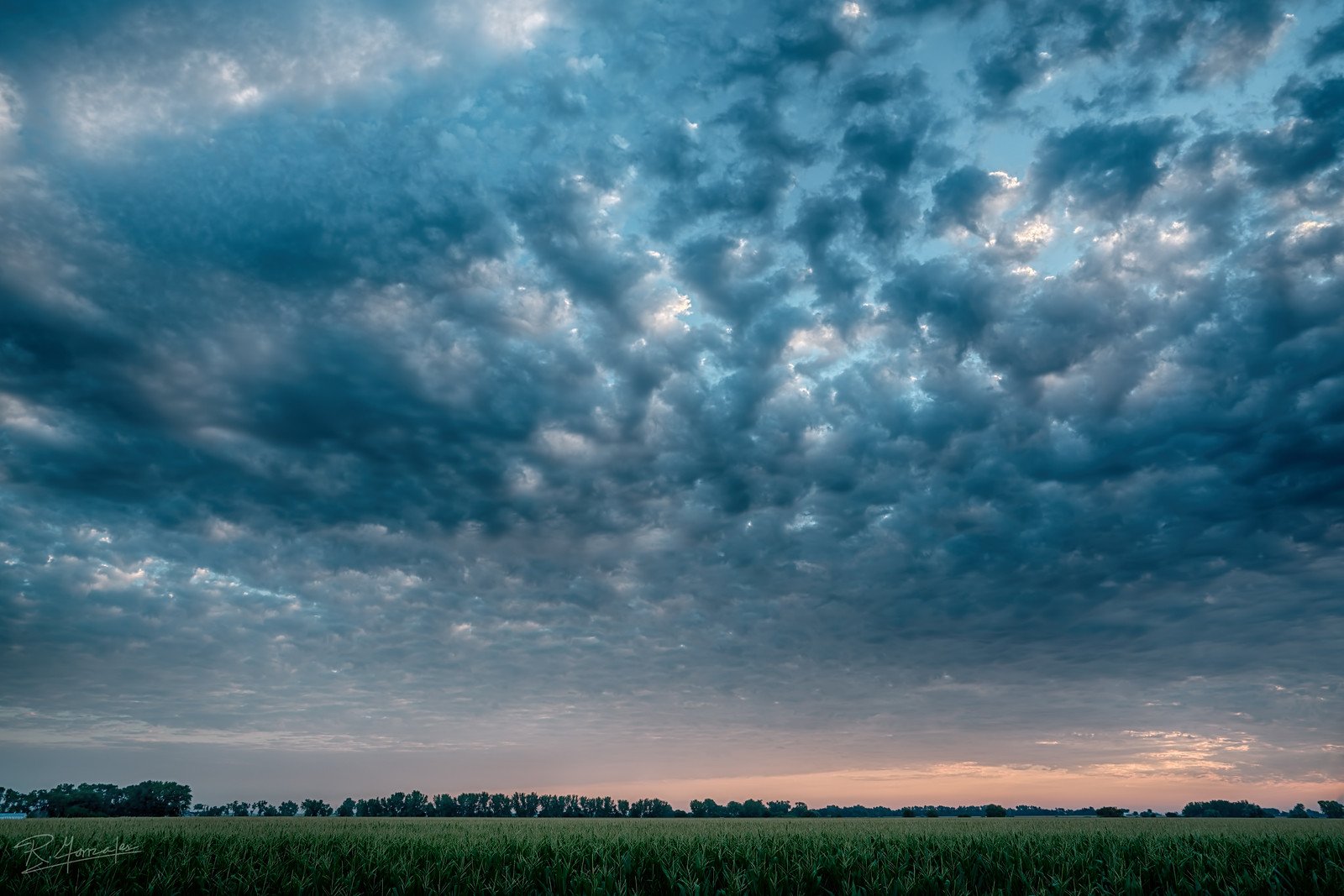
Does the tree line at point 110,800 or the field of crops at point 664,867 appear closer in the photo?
the field of crops at point 664,867

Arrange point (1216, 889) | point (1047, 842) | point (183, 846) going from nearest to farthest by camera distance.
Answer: point (1216, 889), point (183, 846), point (1047, 842)

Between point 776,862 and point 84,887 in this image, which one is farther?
point 776,862

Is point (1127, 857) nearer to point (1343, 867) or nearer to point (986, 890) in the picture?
point (1343, 867)

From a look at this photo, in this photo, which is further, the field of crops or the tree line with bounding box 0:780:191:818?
the tree line with bounding box 0:780:191:818

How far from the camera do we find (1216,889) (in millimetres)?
14656

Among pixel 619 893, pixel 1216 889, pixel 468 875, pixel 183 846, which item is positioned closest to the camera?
pixel 619 893

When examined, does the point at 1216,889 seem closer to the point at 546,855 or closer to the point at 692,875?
the point at 692,875

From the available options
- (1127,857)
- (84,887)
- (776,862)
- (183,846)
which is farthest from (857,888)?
(183,846)

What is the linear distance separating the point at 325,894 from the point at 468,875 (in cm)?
284

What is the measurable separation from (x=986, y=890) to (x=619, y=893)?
8000 millimetres

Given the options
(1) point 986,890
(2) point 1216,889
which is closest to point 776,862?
(1) point 986,890

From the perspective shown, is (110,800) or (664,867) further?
(110,800)

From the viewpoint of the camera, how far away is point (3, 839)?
20.3m

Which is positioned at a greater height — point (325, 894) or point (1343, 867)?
point (1343, 867)
